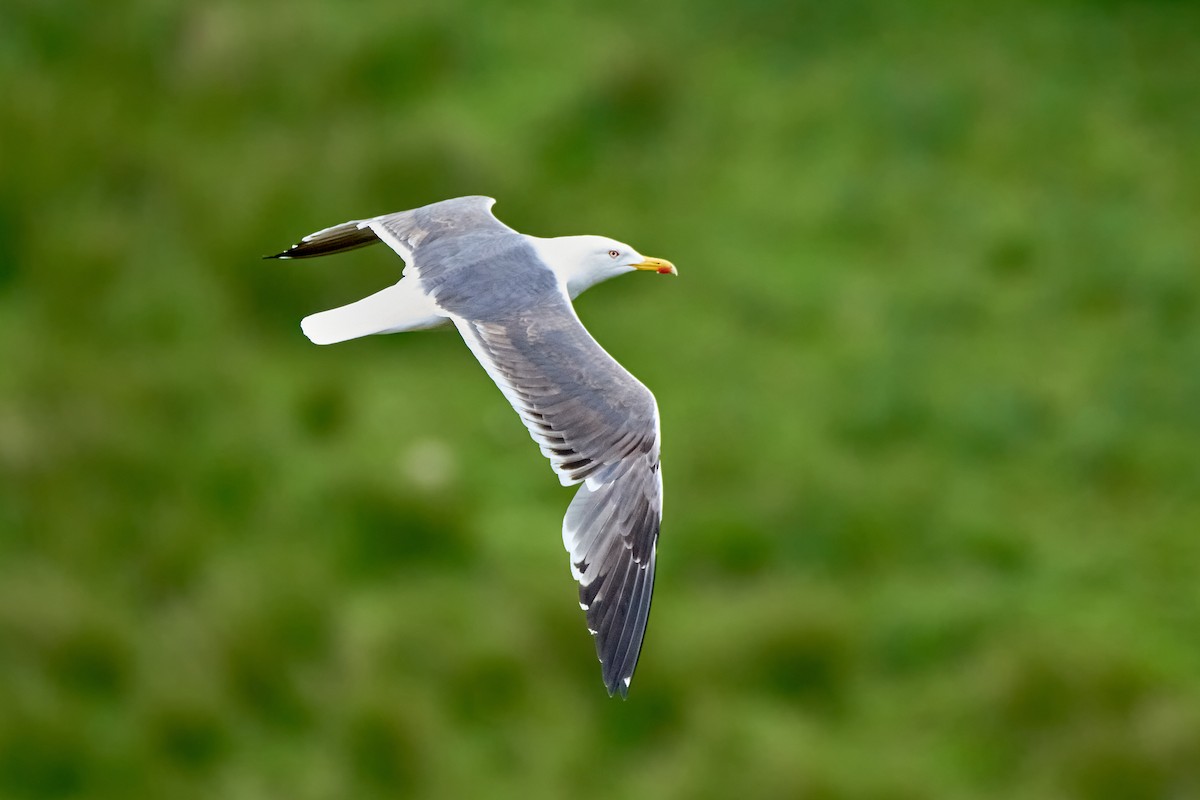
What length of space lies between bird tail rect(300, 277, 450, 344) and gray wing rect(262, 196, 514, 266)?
0.23m

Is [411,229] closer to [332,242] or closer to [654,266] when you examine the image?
[332,242]

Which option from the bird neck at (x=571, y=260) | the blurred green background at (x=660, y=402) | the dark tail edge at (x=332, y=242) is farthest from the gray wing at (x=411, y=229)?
the blurred green background at (x=660, y=402)

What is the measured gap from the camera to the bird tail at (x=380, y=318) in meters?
6.04

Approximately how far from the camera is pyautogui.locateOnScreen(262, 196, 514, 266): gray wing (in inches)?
254

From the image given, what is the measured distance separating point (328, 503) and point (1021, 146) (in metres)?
4.15

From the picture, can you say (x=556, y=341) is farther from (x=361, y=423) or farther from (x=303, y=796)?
(x=361, y=423)

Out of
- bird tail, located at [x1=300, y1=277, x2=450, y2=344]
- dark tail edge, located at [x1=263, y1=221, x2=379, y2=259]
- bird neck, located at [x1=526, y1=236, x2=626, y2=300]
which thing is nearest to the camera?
bird tail, located at [x1=300, y1=277, x2=450, y2=344]

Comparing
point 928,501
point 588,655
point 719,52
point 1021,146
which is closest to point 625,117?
point 719,52

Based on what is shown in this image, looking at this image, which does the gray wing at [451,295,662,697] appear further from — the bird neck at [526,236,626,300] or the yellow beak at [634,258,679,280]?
the yellow beak at [634,258,679,280]

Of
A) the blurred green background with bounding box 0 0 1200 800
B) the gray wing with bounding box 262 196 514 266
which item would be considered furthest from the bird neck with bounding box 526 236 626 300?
the blurred green background with bounding box 0 0 1200 800

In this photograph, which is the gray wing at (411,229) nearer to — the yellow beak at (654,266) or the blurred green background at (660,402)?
the yellow beak at (654,266)

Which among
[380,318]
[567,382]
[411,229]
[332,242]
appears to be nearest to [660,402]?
[332,242]

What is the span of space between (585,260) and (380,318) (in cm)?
64

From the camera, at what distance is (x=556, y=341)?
19.5 ft
